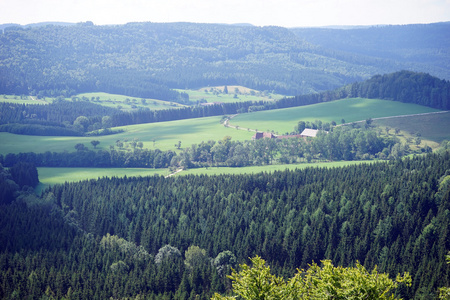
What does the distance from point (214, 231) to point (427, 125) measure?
383 ft

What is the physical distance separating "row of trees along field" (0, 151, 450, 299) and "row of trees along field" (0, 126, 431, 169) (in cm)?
3227

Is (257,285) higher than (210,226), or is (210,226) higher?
(257,285)

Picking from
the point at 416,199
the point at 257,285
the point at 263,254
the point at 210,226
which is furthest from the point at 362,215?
the point at 257,285

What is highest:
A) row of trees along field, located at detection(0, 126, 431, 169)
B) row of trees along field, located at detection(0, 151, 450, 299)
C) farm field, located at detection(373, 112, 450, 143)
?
farm field, located at detection(373, 112, 450, 143)

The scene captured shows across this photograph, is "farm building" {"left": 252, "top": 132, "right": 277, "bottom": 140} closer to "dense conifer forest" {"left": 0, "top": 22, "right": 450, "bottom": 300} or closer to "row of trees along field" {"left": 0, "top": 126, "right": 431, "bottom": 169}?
"row of trees along field" {"left": 0, "top": 126, "right": 431, "bottom": 169}

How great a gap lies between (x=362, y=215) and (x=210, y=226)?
27.9m

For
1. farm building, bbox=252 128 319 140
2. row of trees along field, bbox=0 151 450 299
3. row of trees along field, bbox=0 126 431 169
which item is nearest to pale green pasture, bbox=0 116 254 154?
farm building, bbox=252 128 319 140

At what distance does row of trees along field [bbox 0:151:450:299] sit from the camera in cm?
8024

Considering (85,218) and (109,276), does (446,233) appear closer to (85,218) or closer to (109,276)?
(109,276)

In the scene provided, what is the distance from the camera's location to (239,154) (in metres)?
165

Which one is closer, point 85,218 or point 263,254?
point 263,254

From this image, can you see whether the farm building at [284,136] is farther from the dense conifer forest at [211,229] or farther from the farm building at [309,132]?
the dense conifer forest at [211,229]

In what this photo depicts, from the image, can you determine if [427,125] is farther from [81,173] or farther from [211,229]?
[81,173]

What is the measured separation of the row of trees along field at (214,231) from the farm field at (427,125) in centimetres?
5134
